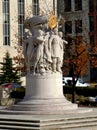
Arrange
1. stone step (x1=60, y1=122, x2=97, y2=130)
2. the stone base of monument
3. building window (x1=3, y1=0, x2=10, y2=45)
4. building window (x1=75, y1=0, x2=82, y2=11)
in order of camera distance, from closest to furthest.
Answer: stone step (x1=60, y1=122, x2=97, y2=130), the stone base of monument, building window (x1=3, y1=0, x2=10, y2=45), building window (x1=75, y1=0, x2=82, y2=11)

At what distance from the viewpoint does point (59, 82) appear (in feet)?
69.2

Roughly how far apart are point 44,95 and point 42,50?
6.49 ft

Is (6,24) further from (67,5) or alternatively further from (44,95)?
(44,95)

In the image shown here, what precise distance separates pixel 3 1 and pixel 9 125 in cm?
4929

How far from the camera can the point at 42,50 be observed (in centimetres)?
2073

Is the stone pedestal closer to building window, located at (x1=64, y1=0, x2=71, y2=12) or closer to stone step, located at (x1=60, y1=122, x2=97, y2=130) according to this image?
stone step, located at (x1=60, y1=122, x2=97, y2=130)

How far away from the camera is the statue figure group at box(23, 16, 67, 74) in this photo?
20.8 meters

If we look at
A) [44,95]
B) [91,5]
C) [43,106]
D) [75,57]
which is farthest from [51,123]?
[91,5]

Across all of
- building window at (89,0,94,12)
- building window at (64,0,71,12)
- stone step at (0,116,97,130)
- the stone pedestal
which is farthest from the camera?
building window at (64,0,71,12)

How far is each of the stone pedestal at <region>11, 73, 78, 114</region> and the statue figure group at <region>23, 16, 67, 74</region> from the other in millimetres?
353

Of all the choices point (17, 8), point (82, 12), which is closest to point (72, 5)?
point (82, 12)

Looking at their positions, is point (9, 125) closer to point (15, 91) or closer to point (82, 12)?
point (15, 91)

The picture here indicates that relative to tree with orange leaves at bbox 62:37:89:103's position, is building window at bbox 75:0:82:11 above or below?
above

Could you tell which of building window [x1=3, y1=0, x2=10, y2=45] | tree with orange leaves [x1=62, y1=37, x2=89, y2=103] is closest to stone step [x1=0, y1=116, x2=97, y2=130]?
tree with orange leaves [x1=62, y1=37, x2=89, y2=103]
